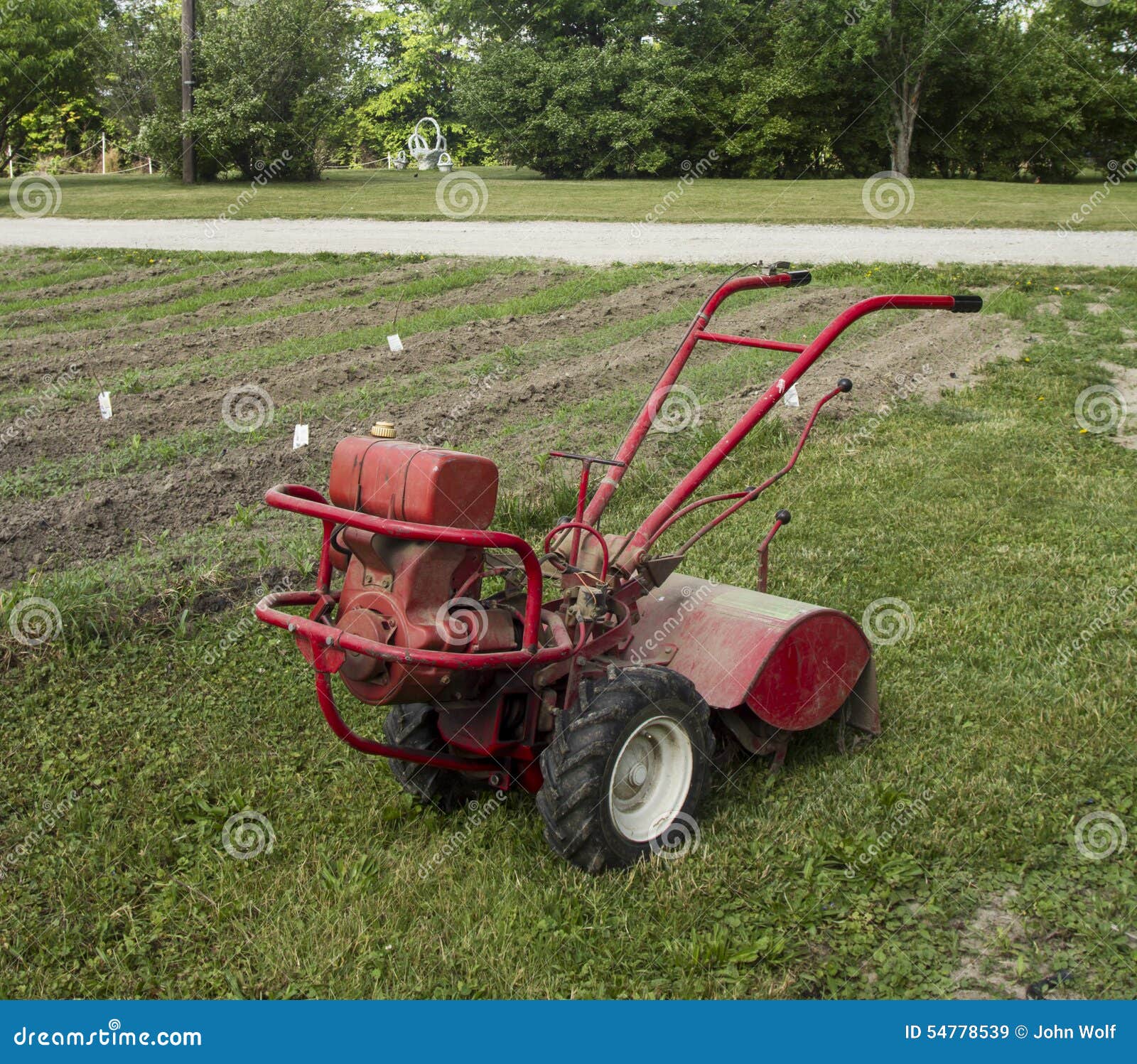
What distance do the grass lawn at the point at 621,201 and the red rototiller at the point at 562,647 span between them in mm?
16378

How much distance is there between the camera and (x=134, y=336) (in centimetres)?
1056

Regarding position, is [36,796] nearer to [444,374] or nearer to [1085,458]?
[444,374]

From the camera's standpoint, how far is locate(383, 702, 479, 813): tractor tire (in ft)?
12.4

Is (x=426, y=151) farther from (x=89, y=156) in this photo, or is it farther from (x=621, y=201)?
(x=89, y=156)

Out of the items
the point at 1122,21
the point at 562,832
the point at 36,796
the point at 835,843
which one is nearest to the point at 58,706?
the point at 36,796

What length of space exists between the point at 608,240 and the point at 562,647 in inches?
563

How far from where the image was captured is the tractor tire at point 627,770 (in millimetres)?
3340

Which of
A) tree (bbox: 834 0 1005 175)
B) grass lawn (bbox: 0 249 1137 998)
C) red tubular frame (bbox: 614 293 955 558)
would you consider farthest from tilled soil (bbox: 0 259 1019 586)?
tree (bbox: 834 0 1005 175)

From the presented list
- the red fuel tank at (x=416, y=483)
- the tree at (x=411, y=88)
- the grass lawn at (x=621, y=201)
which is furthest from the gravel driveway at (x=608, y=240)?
the tree at (x=411, y=88)

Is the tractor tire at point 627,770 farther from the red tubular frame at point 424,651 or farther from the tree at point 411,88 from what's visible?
the tree at point 411,88

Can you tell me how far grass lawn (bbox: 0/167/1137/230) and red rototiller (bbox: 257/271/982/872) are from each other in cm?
1638

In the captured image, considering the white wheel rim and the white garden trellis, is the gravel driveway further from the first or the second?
the white garden trellis

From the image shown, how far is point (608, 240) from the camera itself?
16906mm

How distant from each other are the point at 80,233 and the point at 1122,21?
28465 millimetres
